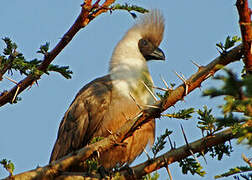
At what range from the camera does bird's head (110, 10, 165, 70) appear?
6607 mm

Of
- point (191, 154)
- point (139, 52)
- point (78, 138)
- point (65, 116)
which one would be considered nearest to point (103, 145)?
point (191, 154)

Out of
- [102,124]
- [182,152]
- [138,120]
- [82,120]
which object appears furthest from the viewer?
[82,120]

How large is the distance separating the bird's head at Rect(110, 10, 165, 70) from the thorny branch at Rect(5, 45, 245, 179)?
105 inches

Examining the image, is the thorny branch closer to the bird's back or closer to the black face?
the bird's back

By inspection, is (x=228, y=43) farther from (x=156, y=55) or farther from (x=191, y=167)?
(x=156, y=55)

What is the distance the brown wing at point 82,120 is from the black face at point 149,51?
135 centimetres

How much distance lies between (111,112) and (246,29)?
3041mm

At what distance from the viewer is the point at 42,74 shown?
354 cm

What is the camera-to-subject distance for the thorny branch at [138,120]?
3.39 m

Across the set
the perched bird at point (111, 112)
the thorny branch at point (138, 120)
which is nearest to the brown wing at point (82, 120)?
the perched bird at point (111, 112)

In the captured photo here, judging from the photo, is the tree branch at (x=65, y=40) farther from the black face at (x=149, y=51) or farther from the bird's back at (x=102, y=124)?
the black face at (x=149, y=51)

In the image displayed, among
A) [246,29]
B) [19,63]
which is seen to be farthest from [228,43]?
[19,63]

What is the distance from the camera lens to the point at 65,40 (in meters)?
3.42

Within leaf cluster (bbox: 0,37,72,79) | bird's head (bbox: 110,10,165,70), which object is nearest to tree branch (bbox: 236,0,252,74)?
leaf cluster (bbox: 0,37,72,79)
